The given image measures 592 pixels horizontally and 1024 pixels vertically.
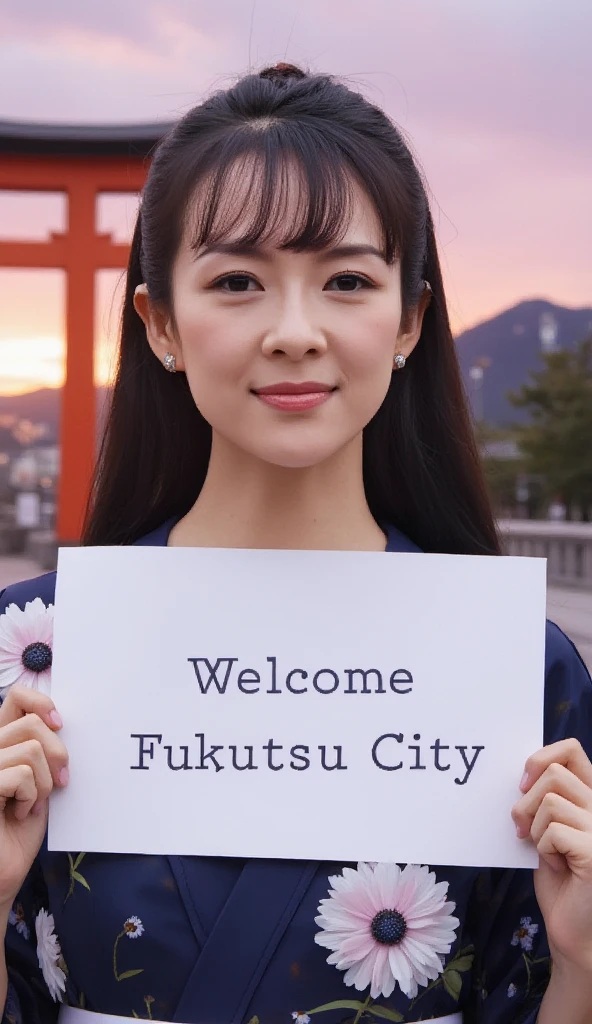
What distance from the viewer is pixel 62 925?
47.2 inches

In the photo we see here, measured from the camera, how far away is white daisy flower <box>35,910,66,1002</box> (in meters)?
1.21

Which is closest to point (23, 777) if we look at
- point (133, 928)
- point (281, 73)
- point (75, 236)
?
point (133, 928)

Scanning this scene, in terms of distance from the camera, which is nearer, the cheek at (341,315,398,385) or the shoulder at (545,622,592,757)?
the cheek at (341,315,398,385)

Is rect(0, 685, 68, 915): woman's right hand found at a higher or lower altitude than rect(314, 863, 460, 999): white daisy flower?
higher

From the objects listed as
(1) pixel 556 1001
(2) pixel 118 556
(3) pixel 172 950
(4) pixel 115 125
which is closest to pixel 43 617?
(2) pixel 118 556

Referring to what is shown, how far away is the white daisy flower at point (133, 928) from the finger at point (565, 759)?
419 millimetres

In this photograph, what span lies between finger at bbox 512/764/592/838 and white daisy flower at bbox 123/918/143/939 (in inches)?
15.4

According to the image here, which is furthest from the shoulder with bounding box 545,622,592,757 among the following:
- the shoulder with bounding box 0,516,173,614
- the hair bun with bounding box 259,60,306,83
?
the hair bun with bounding box 259,60,306,83

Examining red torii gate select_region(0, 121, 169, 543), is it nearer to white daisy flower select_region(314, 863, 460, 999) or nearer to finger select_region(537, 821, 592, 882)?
white daisy flower select_region(314, 863, 460, 999)

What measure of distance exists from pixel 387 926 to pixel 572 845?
23 centimetres

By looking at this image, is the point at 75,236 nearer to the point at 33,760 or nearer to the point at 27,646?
the point at 27,646

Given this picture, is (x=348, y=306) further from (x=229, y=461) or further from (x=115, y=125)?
(x=115, y=125)

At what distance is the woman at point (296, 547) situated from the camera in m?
1.12

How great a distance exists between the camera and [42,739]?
3.70 ft
